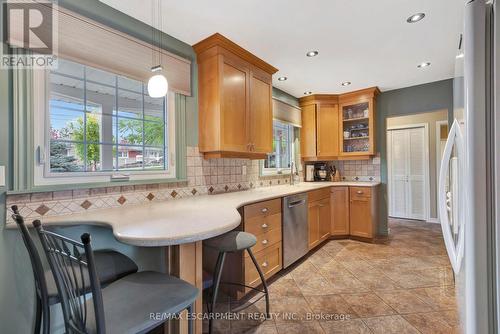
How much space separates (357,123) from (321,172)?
3.49 ft

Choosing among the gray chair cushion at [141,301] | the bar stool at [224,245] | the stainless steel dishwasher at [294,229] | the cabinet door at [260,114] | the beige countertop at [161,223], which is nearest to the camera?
the gray chair cushion at [141,301]

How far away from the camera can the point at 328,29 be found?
210 cm

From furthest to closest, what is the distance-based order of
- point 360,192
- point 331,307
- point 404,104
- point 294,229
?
point 404,104 < point 360,192 < point 294,229 < point 331,307

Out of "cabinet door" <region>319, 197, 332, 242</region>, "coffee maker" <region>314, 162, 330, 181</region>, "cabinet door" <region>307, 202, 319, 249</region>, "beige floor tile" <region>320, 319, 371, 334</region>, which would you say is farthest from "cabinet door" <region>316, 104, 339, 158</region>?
"beige floor tile" <region>320, 319, 371, 334</region>

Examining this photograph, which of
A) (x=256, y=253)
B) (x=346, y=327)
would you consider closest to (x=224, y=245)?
(x=256, y=253)

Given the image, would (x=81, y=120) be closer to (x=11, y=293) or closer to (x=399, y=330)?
(x=11, y=293)

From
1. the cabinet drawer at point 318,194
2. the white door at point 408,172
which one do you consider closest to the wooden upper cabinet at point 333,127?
the cabinet drawer at point 318,194

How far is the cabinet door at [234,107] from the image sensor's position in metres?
2.31

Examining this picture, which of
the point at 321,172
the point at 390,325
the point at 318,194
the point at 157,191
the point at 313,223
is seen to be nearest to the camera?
the point at 390,325

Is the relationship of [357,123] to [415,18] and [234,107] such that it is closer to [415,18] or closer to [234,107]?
[415,18]

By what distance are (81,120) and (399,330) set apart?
274 centimetres

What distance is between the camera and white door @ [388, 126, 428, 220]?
188 inches

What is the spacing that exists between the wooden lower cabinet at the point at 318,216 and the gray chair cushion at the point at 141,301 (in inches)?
88.1

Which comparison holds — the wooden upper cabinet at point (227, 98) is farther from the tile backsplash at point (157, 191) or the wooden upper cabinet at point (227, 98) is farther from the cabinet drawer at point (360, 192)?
the cabinet drawer at point (360, 192)
